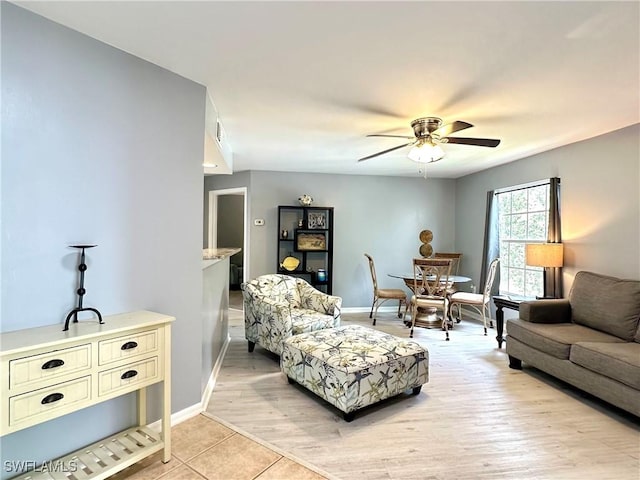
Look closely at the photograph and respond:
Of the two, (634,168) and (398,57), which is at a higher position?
(398,57)

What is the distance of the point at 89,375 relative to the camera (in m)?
1.55

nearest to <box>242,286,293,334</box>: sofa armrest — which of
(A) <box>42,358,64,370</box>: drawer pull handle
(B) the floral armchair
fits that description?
(B) the floral armchair

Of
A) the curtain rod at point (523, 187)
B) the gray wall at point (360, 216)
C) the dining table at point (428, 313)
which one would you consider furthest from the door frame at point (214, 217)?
the curtain rod at point (523, 187)

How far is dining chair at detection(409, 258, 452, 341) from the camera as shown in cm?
439

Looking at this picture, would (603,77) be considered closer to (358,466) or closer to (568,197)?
(568,197)

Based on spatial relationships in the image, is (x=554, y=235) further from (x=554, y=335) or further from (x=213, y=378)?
(x=213, y=378)

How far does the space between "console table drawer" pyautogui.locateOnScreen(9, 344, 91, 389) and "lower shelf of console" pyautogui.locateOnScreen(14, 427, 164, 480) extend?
1.76ft

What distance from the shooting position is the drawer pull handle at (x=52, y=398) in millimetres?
1422

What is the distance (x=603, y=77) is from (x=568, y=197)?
1995 mm

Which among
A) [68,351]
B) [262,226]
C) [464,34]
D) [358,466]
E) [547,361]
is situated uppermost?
[464,34]

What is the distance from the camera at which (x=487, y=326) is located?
4953 millimetres

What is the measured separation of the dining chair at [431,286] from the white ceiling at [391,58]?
1787 millimetres

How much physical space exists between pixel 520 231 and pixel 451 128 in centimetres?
278

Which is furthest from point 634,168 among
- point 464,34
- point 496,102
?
point 464,34
